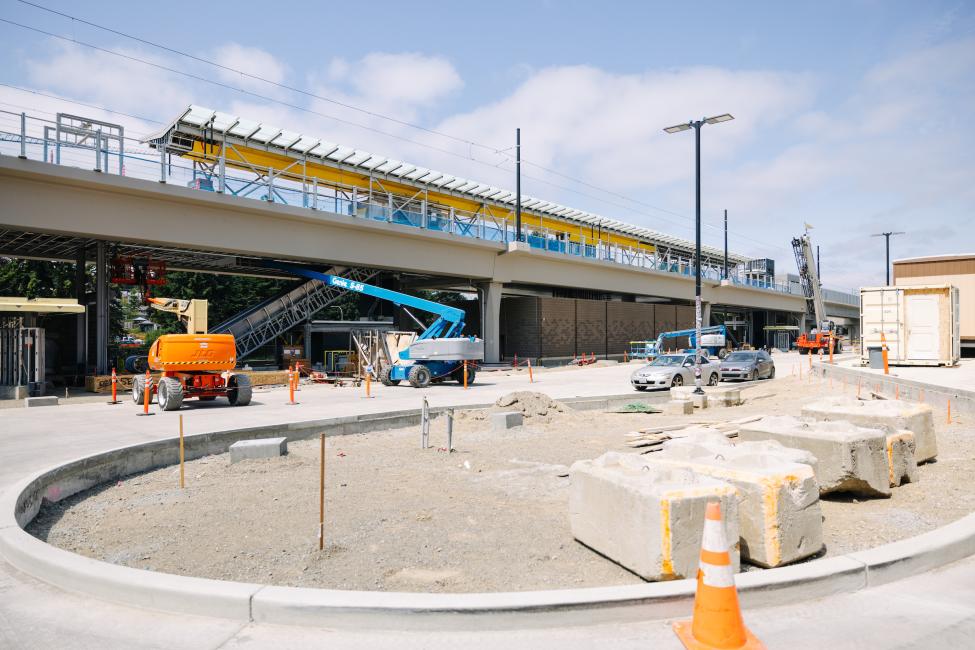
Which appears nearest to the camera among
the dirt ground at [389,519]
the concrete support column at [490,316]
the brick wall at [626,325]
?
the dirt ground at [389,519]

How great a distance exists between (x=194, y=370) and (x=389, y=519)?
1291 centimetres

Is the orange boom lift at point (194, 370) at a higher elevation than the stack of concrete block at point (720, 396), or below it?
higher

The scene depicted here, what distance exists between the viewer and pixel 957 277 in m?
32.0

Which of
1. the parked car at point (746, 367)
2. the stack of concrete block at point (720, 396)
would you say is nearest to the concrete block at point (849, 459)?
the stack of concrete block at point (720, 396)

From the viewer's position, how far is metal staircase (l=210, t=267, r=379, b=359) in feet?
97.2

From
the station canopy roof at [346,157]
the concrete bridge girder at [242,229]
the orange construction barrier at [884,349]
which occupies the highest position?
the station canopy roof at [346,157]

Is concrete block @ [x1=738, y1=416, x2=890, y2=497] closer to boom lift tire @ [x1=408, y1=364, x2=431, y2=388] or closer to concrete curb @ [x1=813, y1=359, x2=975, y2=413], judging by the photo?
concrete curb @ [x1=813, y1=359, x2=975, y2=413]

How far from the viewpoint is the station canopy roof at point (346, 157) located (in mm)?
25125

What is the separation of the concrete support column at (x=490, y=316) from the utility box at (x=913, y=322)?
19.7m

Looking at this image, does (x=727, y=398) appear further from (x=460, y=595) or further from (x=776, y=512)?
(x=460, y=595)

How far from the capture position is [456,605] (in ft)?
13.6

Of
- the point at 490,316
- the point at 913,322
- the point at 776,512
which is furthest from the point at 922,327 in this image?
the point at 776,512

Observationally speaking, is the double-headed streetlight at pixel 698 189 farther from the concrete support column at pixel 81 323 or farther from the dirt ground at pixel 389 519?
A: the concrete support column at pixel 81 323

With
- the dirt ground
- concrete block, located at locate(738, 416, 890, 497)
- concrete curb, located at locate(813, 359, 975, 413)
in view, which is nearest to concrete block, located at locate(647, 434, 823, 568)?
the dirt ground
